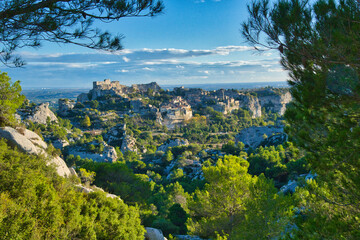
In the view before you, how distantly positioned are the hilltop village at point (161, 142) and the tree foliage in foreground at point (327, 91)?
628mm

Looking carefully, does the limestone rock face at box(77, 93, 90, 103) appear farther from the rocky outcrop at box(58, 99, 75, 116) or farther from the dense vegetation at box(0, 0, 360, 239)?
the dense vegetation at box(0, 0, 360, 239)

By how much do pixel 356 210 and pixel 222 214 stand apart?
524cm

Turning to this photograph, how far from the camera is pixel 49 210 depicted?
4574mm

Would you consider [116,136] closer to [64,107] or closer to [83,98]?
[64,107]

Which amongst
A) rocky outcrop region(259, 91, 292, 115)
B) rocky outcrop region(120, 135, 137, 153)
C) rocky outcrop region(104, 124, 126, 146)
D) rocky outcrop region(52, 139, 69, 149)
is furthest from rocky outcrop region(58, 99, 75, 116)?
rocky outcrop region(259, 91, 292, 115)

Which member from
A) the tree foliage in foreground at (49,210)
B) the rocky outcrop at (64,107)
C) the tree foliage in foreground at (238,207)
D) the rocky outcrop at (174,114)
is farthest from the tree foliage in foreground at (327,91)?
the rocky outcrop at (174,114)

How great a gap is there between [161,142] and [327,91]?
134 feet

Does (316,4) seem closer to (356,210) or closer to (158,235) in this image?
(356,210)

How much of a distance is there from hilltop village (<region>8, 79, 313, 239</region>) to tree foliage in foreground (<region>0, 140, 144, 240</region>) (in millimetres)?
1647

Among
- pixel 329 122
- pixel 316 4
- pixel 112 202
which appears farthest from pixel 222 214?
pixel 316 4

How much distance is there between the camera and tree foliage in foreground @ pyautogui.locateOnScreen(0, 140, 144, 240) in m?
4.04

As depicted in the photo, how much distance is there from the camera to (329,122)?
3455 millimetres

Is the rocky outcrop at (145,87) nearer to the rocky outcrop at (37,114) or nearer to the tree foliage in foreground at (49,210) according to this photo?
the rocky outcrop at (37,114)

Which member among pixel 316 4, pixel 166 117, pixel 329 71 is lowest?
pixel 166 117
